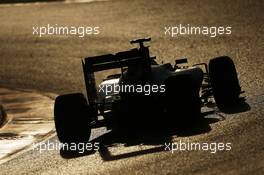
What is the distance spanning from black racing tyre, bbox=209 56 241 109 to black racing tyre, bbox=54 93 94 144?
8.40 feet

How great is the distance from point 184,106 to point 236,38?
1304cm

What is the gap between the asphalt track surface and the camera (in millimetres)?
15883

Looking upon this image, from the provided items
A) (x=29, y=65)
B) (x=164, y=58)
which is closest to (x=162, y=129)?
(x=164, y=58)

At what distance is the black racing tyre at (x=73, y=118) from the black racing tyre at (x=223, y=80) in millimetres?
2561

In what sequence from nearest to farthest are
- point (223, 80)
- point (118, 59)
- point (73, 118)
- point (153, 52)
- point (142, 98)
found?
1. point (142, 98)
2. point (73, 118)
3. point (118, 59)
4. point (223, 80)
5. point (153, 52)

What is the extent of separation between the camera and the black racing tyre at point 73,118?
1872cm

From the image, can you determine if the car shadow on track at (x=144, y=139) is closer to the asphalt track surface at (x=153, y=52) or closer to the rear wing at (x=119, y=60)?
the asphalt track surface at (x=153, y=52)

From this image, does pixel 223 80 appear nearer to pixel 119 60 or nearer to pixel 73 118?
pixel 119 60

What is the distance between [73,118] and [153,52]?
12658mm

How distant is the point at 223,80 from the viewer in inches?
770

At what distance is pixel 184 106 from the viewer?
1820cm

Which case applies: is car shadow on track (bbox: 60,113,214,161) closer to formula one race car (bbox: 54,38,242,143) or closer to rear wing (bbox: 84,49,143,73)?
formula one race car (bbox: 54,38,242,143)

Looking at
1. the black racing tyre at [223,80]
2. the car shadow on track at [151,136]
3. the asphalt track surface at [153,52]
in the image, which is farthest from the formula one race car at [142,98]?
the asphalt track surface at [153,52]

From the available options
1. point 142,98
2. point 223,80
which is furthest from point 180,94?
point 223,80
